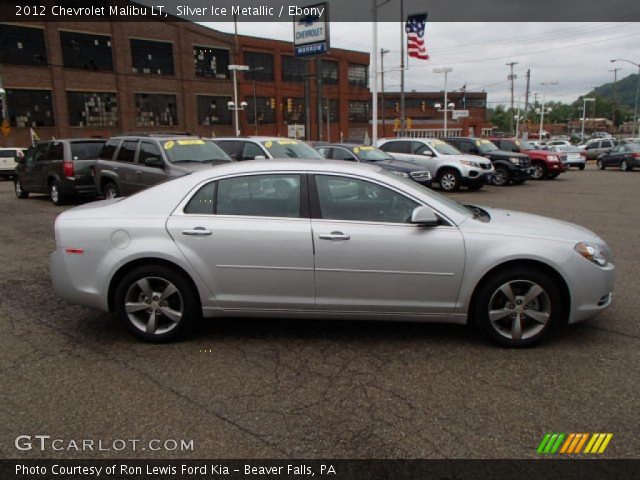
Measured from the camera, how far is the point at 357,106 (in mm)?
68438

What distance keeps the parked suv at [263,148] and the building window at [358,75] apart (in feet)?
188

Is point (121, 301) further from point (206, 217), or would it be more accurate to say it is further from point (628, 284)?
point (628, 284)

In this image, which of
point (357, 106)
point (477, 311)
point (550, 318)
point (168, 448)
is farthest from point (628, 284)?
point (357, 106)

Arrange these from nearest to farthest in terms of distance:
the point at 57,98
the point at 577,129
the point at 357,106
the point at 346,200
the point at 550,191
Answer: the point at 346,200
the point at 550,191
the point at 57,98
the point at 357,106
the point at 577,129

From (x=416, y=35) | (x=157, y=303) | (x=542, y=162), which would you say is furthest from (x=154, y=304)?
(x=416, y=35)

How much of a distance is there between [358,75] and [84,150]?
59695mm

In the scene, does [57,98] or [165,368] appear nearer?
[165,368]

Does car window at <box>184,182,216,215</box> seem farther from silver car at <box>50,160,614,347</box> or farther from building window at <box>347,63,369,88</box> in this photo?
building window at <box>347,63,369,88</box>

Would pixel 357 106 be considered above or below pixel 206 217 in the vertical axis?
above

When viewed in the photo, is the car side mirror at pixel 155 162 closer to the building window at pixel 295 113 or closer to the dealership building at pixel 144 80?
the dealership building at pixel 144 80

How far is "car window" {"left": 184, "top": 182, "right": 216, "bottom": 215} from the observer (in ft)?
14.1

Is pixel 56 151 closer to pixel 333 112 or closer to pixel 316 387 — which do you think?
pixel 316 387

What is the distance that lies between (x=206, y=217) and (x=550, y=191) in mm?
15523
